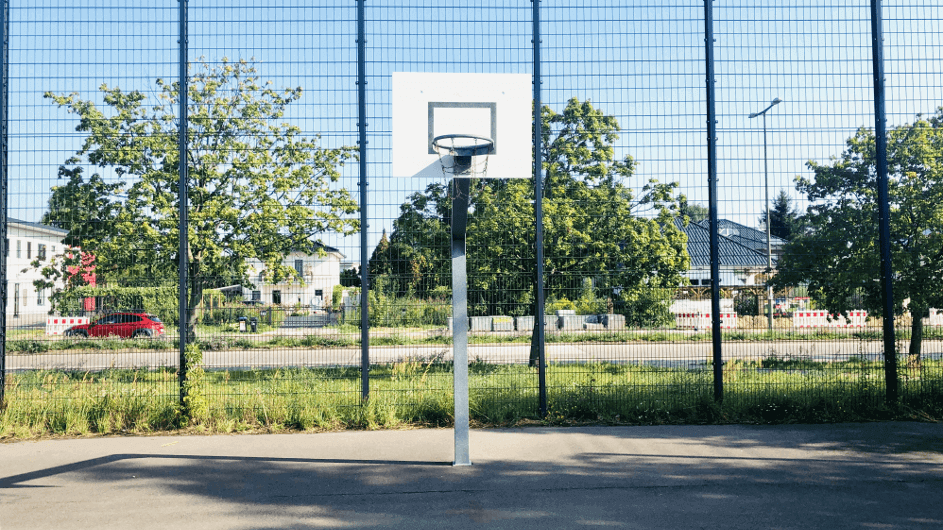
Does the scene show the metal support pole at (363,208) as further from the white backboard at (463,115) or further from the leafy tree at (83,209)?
the leafy tree at (83,209)

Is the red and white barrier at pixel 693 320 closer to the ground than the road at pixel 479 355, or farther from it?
farther from it

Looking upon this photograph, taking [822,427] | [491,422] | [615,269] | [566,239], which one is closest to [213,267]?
[491,422]

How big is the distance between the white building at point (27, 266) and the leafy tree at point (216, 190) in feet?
1.91

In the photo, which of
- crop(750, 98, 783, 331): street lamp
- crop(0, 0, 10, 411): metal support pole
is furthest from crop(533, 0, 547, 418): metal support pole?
crop(0, 0, 10, 411): metal support pole

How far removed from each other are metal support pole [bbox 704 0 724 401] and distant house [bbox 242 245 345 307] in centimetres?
465

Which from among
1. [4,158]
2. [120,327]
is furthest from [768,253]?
[4,158]

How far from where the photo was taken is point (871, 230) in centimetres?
874

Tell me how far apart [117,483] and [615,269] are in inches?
234

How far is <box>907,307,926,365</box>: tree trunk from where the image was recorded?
8594mm

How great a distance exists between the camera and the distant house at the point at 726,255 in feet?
27.2

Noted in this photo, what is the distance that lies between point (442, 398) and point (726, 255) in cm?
413

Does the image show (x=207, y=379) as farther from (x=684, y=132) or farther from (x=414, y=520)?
(x=684, y=132)

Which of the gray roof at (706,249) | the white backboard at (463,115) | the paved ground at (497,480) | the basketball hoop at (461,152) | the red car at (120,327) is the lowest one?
the paved ground at (497,480)

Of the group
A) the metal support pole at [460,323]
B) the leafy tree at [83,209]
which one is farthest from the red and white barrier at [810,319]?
the leafy tree at [83,209]
